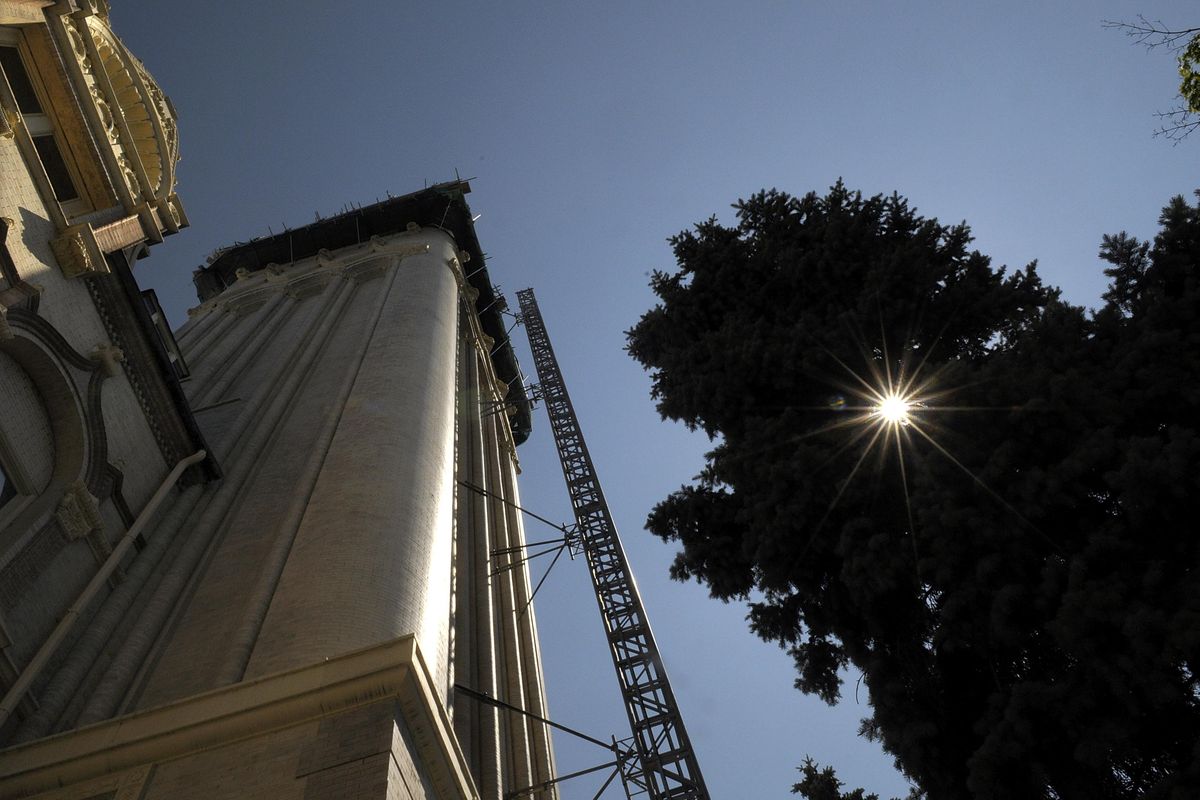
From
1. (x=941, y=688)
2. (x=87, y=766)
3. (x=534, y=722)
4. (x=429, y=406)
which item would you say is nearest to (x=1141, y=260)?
(x=941, y=688)

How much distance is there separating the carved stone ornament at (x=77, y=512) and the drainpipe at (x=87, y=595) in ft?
1.59

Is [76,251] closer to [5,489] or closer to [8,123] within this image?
[8,123]

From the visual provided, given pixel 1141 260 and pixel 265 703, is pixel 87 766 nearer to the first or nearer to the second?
pixel 265 703

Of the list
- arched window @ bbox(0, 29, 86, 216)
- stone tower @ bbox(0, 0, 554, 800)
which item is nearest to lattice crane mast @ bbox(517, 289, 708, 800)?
stone tower @ bbox(0, 0, 554, 800)

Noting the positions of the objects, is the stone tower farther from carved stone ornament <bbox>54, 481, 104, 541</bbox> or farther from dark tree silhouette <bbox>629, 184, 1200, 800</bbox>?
dark tree silhouette <bbox>629, 184, 1200, 800</bbox>

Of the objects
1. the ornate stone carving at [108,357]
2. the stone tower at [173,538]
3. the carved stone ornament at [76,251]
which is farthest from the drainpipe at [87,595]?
the carved stone ornament at [76,251]

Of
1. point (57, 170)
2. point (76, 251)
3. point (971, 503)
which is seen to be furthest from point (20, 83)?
point (971, 503)

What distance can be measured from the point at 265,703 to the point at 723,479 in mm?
7895

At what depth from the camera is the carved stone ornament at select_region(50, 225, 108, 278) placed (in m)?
9.61

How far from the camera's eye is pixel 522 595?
1908 cm

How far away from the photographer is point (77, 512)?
9.20 m

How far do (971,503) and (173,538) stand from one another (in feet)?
31.0

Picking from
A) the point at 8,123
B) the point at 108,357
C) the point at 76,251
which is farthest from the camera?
the point at 108,357

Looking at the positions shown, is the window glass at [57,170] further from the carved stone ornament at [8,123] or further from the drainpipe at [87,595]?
the drainpipe at [87,595]
